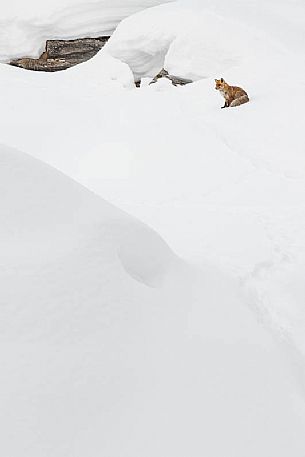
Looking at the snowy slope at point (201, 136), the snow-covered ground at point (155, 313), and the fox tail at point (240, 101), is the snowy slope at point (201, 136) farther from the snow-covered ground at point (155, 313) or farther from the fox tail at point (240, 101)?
the fox tail at point (240, 101)

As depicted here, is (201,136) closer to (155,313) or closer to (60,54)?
(155,313)

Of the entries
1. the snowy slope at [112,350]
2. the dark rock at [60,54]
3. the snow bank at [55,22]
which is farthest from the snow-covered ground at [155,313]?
the snow bank at [55,22]

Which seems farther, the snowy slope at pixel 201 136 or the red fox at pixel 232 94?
the red fox at pixel 232 94

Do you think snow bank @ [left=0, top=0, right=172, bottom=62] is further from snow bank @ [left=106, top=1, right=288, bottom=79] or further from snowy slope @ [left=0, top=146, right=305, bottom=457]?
snowy slope @ [left=0, top=146, right=305, bottom=457]

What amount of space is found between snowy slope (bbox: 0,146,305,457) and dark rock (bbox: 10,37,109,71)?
11.6 meters

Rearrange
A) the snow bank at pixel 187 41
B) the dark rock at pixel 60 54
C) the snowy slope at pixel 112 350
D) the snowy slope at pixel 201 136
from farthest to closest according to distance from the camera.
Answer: the dark rock at pixel 60 54 → the snow bank at pixel 187 41 → the snowy slope at pixel 201 136 → the snowy slope at pixel 112 350

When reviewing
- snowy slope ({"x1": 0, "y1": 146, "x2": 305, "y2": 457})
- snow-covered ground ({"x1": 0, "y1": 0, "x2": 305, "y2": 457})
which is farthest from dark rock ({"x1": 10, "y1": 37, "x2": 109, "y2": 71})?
snowy slope ({"x1": 0, "y1": 146, "x2": 305, "y2": 457})

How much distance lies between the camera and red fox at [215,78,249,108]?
7359mm

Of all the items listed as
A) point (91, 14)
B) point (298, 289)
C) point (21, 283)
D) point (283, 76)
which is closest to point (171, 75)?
point (283, 76)

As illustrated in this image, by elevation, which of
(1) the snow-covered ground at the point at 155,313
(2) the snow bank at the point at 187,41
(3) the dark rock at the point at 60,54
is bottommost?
(3) the dark rock at the point at 60,54

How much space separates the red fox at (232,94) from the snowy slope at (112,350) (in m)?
5.36

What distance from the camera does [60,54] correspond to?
13266mm

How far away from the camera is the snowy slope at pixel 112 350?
4.94 ft

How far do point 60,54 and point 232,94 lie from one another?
7263mm
